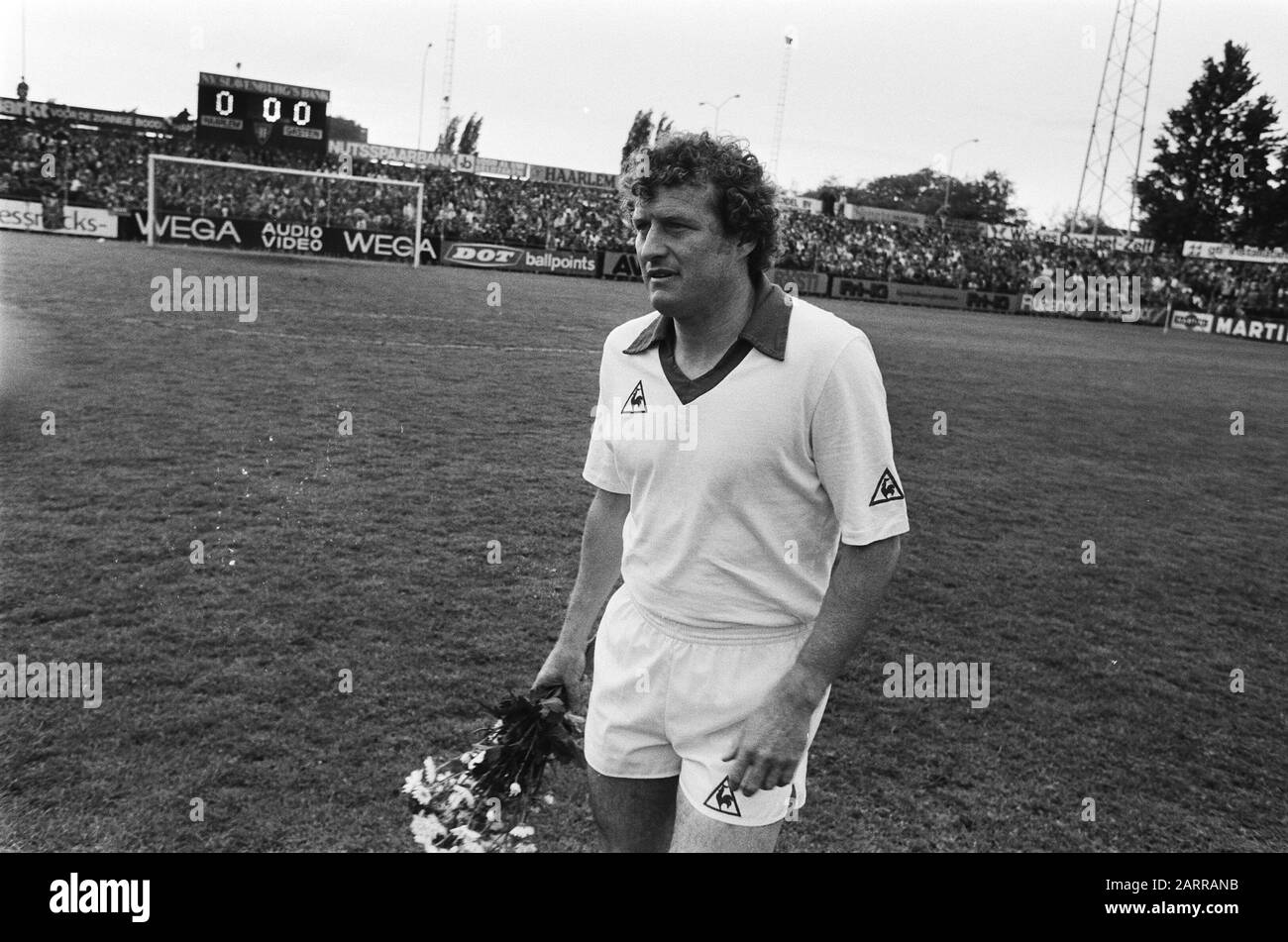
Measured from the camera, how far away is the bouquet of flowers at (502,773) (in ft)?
11.1

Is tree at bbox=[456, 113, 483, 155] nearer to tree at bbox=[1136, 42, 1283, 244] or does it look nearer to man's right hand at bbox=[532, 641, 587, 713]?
tree at bbox=[1136, 42, 1283, 244]

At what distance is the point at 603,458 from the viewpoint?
3258 millimetres

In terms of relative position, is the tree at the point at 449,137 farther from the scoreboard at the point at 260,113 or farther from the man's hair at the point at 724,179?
the man's hair at the point at 724,179

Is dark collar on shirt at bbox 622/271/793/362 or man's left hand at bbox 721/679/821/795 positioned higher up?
dark collar on shirt at bbox 622/271/793/362

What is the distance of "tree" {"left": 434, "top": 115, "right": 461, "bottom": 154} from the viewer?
76438 millimetres

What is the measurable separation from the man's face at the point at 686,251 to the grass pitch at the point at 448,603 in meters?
2.50

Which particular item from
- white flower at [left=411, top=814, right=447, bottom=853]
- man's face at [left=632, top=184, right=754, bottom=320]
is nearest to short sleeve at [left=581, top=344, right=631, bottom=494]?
man's face at [left=632, top=184, right=754, bottom=320]

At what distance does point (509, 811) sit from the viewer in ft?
11.4

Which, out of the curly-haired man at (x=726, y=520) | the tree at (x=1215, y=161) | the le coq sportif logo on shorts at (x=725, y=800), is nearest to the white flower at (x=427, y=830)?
the curly-haired man at (x=726, y=520)

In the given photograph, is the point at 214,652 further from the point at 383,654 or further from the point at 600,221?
the point at 600,221

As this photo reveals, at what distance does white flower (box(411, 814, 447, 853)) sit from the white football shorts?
3.87ft

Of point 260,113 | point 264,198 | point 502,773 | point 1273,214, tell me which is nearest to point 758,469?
point 502,773

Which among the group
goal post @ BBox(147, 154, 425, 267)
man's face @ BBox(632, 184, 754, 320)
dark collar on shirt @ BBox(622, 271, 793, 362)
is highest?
goal post @ BBox(147, 154, 425, 267)

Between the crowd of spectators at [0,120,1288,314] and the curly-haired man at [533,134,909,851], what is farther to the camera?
the crowd of spectators at [0,120,1288,314]
